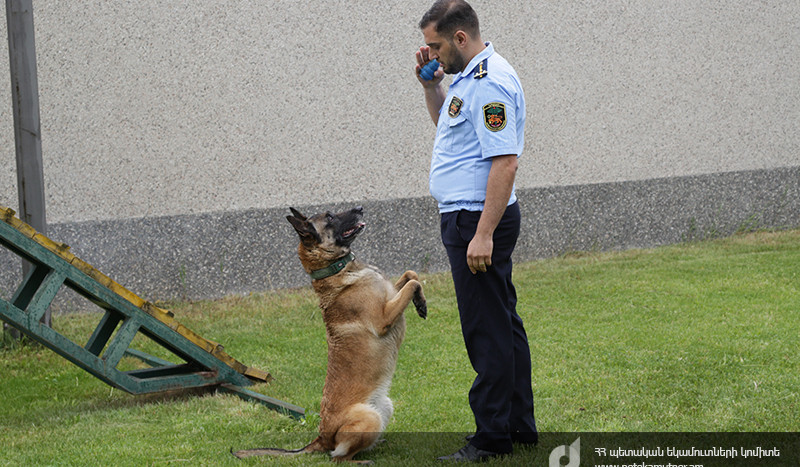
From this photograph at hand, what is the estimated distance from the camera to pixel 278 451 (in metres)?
4.09

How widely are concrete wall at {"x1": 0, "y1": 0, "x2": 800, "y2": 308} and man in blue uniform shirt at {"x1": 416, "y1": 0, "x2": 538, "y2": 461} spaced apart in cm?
454

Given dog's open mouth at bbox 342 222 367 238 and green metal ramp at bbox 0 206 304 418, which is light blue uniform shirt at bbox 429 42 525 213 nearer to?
dog's open mouth at bbox 342 222 367 238

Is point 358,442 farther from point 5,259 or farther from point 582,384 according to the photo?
point 5,259

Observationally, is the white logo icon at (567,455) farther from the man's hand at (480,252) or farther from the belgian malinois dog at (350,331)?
the man's hand at (480,252)

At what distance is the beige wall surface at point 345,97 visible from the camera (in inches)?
292

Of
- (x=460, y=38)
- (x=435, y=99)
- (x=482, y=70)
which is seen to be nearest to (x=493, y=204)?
(x=482, y=70)

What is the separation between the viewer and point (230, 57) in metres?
7.89

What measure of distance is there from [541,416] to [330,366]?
1.37 meters

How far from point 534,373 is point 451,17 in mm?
2809

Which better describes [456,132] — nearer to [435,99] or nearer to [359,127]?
[435,99]

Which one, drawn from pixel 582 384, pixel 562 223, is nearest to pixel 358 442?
pixel 582 384

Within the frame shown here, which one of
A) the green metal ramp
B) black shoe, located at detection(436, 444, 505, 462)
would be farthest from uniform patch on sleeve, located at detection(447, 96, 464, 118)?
the green metal ramp

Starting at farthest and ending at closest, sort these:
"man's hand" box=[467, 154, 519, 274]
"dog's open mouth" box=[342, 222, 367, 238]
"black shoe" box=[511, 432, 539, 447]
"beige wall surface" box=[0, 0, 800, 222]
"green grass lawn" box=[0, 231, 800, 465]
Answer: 1. "beige wall surface" box=[0, 0, 800, 222]
2. "green grass lawn" box=[0, 231, 800, 465]
3. "dog's open mouth" box=[342, 222, 367, 238]
4. "black shoe" box=[511, 432, 539, 447]
5. "man's hand" box=[467, 154, 519, 274]

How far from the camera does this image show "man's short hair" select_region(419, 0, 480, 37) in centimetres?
360
